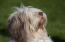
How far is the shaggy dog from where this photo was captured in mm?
5676

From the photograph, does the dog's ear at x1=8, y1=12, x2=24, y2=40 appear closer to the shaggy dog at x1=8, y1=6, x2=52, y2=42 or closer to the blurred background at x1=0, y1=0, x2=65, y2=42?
the shaggy dog at x1=8, y1=6, x2=52, y2=42

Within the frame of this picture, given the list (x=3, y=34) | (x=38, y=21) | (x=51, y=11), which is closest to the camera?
(x=38, y=21)

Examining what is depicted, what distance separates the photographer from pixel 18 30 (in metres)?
5.71

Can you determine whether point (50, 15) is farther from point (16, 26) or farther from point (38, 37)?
point (16, 26)

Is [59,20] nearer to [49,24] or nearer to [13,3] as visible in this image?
[49,24]

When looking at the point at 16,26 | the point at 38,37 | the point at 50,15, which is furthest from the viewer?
the point at 50,15

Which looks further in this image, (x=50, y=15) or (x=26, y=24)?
(x=50, y=15)

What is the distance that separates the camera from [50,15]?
10.9 metres

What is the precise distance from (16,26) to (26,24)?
0.17 meters

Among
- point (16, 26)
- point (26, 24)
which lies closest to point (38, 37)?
point (26, 24)

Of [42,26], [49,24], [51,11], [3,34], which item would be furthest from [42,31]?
[51,11]

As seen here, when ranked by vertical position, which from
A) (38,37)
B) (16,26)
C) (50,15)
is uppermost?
(16,26)

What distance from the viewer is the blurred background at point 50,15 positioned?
906cm

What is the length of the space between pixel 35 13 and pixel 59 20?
4.83 metres
